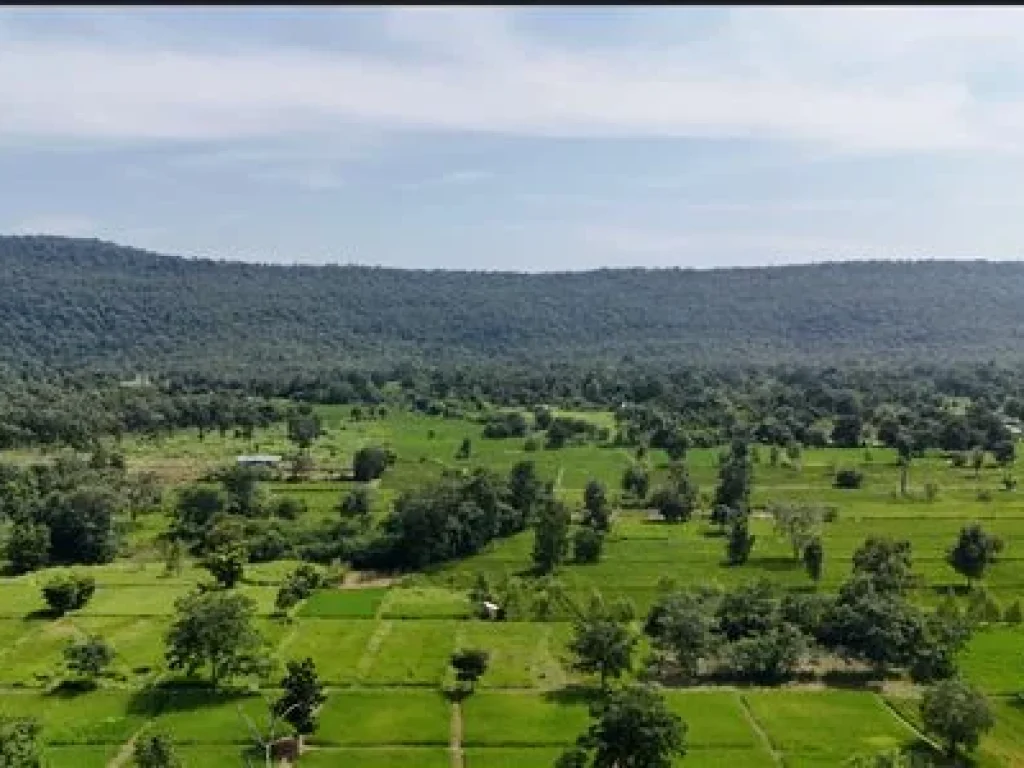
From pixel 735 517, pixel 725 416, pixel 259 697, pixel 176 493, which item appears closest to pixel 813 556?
pixel 735 517

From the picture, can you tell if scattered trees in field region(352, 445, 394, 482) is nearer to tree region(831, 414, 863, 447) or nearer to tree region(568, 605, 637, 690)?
tree region(831, 414, 863, 447)

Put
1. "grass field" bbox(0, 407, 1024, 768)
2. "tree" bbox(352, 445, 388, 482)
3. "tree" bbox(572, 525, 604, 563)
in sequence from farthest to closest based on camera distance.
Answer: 1. "tree" bbox(352, 445, 388, 482)
2. "tree" bbox(572, 525, 604, 563)
3. "grass field" bbox(0, 407, 1024, 768)

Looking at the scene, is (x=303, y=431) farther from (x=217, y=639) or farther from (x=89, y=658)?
A: (x=217, y=639)

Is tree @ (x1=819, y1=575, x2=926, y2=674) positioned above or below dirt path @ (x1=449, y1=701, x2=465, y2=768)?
above

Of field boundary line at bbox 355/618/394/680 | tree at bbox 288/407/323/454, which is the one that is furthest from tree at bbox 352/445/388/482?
field boundary line at bbox 355/618/394/680

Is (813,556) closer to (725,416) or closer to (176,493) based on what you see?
(176,493)

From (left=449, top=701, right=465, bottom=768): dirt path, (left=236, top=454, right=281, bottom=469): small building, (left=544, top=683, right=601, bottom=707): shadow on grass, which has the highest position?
(left=236, top=454, right=281, bottom=469): small building

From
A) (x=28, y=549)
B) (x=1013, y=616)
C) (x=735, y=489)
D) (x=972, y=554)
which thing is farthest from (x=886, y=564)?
(x=28, y=549)
